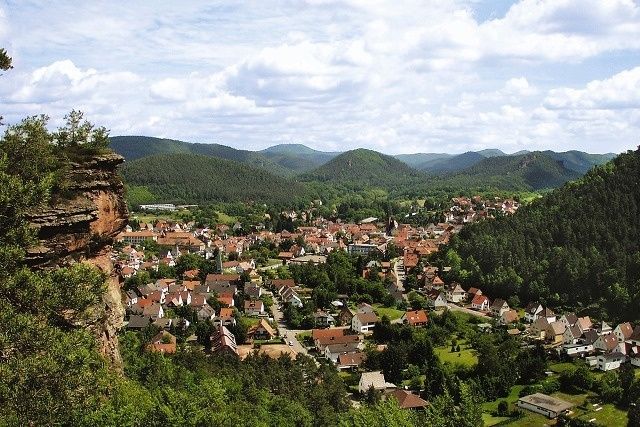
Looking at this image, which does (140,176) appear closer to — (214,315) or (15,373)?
(214,315)

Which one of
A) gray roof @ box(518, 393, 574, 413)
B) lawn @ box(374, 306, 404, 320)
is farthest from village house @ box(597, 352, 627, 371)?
lawn @ box(374, 306, 404, 320)

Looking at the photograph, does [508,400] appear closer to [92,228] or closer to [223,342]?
[223,342]

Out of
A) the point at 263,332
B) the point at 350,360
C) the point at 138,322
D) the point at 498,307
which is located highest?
the point at 138,322

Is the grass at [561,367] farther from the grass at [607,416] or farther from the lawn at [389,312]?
the lawn at [389,312]

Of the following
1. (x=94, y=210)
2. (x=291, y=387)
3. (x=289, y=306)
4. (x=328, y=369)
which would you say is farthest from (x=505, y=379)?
(x=94, y=210)

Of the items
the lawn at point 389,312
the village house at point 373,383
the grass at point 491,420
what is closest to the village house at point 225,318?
the lawn at point 389,312

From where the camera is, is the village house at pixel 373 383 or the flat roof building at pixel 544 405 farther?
the village house at pixel 373 383

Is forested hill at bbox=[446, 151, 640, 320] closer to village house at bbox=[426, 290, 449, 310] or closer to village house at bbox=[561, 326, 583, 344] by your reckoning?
village house at bbox=[426, 290, 449, 310]

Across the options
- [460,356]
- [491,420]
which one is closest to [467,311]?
[460,356]
